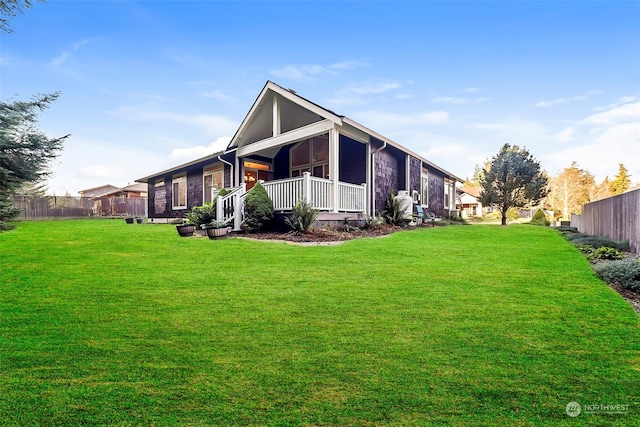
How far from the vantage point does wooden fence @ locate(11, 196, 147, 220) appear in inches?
770

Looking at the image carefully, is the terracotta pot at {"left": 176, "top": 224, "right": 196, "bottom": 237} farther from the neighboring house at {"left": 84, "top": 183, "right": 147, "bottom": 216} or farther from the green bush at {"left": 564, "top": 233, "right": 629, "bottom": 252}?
the neighboring house at {"left": 84, "top": 183, "right": 147, "bottom": 216}

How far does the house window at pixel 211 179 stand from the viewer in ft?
50.1

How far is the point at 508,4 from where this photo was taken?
8.56 metres

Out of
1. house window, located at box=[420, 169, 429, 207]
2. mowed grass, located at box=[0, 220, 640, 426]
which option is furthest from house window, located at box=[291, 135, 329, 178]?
mowed grass, located at box=[0, 220, 640, 426]

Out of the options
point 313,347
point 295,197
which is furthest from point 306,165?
point 313,347

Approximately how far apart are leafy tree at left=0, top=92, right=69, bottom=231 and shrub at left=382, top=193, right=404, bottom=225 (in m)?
10.3

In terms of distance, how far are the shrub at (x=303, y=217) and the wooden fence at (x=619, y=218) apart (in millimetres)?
7195

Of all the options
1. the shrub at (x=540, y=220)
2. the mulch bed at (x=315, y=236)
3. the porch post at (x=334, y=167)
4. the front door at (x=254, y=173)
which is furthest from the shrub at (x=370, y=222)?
the shrub at (x=540, y=220)

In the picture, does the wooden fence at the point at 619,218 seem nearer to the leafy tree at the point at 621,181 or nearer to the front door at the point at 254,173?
the front door at the point at 254,173

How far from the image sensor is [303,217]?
8578 mm

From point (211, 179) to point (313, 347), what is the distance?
48.8 ft

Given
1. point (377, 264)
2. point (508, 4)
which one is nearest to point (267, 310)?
point (377, 264)

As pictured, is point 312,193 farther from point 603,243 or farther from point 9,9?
point 603,243

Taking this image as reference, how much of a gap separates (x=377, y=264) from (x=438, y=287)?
1.40 m
